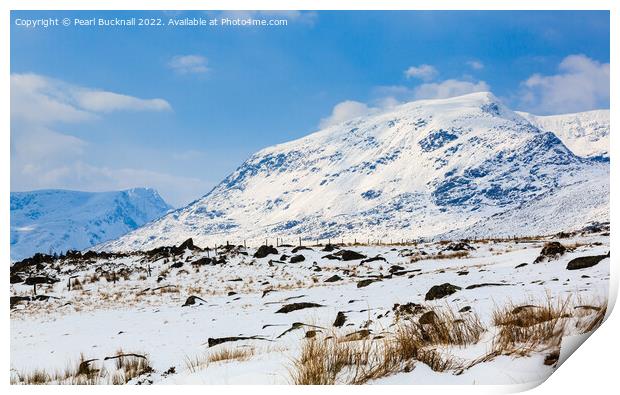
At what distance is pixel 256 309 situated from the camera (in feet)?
56.5

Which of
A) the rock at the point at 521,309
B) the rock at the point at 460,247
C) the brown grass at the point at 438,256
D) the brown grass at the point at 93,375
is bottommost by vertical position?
the brown grass at the point at 438,256

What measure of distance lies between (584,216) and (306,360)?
159 metres

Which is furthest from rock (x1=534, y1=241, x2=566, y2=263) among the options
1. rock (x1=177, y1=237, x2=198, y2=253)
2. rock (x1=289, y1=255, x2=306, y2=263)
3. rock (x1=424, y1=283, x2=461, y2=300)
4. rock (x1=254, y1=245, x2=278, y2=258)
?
rock (x1=177, y1=237, x2=198, y2=253)

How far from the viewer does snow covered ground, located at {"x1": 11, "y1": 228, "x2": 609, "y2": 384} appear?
7.10 metres

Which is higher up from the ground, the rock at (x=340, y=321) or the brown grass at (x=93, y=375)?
the brown grass at (x=93, y=375)

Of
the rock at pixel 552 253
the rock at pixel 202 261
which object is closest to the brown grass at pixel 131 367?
the rock at pixel 552 253

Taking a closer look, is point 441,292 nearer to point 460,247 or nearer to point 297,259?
point 297,259

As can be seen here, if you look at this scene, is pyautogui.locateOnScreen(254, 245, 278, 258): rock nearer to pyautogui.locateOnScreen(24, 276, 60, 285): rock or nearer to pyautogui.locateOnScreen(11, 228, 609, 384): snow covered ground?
pyautogui.locateOnScreen(11, 228, 609, 384): snow covered ground

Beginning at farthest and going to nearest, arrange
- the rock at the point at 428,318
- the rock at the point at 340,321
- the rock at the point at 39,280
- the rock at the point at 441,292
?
the rock at the point at 39,280
the rock at the point at 441,292
the rock at the point at 340,321
the rock at the point at 428,318

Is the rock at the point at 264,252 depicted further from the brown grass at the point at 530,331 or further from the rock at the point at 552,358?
the rock at the point at 552,358

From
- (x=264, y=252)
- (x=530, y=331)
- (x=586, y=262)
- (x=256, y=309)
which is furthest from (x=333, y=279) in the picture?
(x=530, y=331)

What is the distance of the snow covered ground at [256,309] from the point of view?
7102 millimetres

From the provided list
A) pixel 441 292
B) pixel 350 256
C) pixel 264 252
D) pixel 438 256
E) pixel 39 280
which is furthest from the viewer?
pixel 264 252
